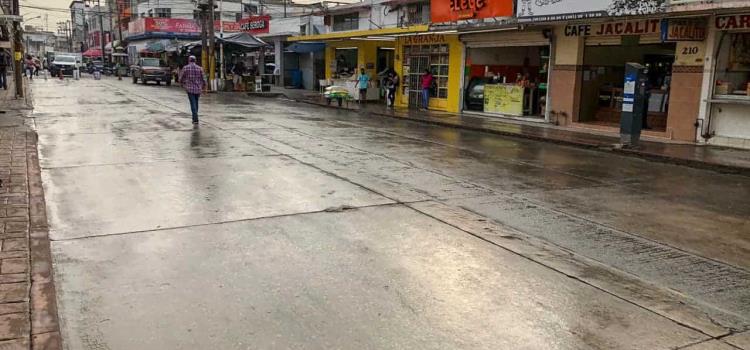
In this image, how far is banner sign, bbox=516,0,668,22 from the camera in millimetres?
15516

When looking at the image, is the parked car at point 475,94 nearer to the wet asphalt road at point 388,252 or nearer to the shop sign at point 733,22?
the shop sign at point 733,22

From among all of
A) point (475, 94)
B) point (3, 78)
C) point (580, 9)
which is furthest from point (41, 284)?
point (3, 78)

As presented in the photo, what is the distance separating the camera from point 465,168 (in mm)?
11625

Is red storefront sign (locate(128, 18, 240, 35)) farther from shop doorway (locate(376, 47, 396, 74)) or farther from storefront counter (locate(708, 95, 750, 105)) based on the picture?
storefront counter (locate(708, 95, 750, 105))

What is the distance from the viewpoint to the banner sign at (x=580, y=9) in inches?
611

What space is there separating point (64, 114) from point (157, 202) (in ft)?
46.9

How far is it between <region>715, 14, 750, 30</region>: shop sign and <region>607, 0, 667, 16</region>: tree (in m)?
1.53

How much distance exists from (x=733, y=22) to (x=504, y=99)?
343 inches

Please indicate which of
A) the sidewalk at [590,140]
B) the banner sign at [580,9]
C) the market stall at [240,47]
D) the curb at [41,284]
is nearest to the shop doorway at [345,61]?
the market stall at [240,47]

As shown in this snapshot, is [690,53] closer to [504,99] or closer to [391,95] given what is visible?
[504,99]

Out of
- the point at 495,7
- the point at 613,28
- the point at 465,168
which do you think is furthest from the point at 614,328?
the point at 495,7

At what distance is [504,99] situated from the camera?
2283 centimetres

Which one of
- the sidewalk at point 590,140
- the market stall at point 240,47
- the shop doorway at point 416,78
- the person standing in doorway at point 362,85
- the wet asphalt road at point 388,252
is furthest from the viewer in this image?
the market stall at point 240,47

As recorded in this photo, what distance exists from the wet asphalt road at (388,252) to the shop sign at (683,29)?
4679 mm
